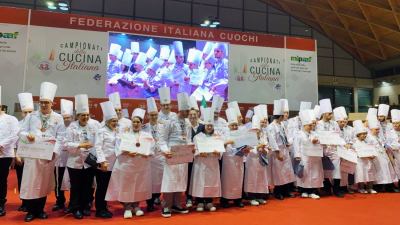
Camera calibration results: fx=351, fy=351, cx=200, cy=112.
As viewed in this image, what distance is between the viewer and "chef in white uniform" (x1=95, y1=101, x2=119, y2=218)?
158 inches

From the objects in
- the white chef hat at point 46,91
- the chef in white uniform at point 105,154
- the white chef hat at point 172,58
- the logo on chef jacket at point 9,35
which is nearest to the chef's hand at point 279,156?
the chef in white uniform at point 105,154

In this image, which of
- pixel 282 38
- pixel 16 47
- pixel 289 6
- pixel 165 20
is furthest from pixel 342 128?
pixel 289 6

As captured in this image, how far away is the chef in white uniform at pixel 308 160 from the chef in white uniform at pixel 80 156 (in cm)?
310

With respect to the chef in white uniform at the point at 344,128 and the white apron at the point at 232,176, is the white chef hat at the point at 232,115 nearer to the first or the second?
the white apron at the point at 232,176

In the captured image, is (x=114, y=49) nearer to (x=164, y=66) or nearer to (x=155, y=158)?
(x=164, y=66)

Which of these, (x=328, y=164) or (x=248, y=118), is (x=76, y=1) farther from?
(x=328, y=164)

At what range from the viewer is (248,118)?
5840mm

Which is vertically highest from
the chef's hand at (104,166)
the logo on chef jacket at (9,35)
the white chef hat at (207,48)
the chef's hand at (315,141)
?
the white chef hat at (207,48)

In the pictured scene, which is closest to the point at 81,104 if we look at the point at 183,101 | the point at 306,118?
the point at 183,101

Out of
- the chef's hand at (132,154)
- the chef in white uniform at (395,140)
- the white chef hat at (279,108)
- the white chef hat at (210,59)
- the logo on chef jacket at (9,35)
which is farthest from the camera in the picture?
the white chef hat at (210,59)

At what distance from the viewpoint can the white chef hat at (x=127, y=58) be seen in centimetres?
762

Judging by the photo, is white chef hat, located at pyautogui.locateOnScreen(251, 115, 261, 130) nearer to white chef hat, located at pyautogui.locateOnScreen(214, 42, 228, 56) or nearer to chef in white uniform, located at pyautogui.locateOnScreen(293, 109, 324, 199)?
chef in white uniform, located at pyautogui.locateOnScreen(293, 109, 324, 199)

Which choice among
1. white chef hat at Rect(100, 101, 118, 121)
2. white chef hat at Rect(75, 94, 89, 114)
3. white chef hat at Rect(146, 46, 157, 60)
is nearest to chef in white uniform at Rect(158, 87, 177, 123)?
white chef hat at Rect(100, 101, 118, 121)

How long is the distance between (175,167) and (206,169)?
406 millimetres
